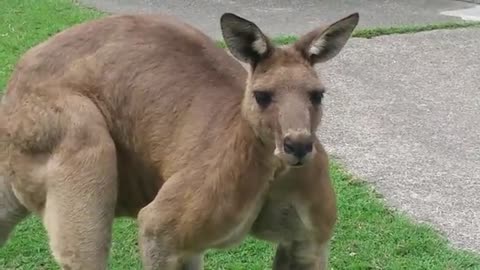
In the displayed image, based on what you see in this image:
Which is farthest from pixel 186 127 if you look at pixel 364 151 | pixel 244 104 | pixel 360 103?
pixel 360 103

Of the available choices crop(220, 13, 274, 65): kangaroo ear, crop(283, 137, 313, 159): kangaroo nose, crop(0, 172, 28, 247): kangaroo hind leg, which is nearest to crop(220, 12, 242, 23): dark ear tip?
crop(220, 13, 274, 65): kangaroo ear

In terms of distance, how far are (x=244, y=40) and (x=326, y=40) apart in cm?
29

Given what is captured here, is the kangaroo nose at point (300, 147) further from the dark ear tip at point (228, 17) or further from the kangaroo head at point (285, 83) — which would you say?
the dark ear tip at point (228, 17)

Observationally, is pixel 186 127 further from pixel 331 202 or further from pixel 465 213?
pixel 465 213

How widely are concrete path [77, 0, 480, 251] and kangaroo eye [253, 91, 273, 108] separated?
2.38m

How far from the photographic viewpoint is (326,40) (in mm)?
3803

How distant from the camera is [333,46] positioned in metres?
3.81

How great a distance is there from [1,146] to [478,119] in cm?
432

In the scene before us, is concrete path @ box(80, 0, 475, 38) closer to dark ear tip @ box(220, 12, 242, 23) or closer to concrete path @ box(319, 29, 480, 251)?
concrete path @ box(319, 29, 480, 251)

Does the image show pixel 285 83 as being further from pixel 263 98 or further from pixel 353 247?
pixel 353 247

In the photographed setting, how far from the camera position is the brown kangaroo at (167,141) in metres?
3.79

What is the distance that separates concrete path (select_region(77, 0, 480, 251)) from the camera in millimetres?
6344

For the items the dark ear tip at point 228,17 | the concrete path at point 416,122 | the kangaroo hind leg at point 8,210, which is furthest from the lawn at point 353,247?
the dark ear tip at point 228,17

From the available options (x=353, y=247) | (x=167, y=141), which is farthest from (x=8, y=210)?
(x=353, y=247)
